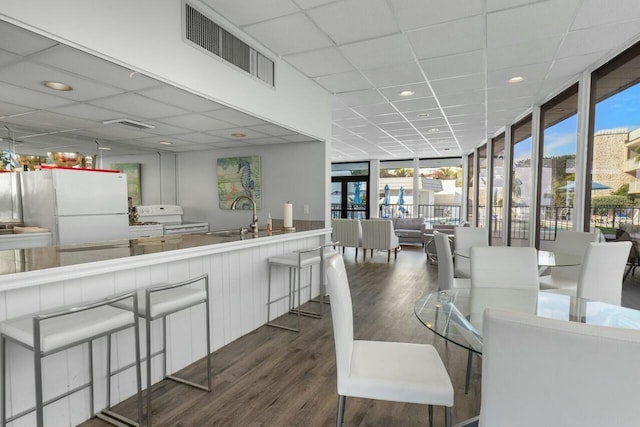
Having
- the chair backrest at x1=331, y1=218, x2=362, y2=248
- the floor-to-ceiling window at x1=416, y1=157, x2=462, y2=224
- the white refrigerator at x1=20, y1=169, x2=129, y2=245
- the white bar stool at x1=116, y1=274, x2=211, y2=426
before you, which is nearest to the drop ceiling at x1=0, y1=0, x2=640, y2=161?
the white refrigerator at x1=20, y1=169, x2=129, y2=245

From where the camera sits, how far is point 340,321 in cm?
149

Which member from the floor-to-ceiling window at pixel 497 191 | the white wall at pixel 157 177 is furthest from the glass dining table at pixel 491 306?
the floor-to-ceiling window at pixel 497 191

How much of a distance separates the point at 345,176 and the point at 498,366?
10.8 meters

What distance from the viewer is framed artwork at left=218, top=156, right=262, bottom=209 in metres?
4.84

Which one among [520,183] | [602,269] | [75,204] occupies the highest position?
[520,183]

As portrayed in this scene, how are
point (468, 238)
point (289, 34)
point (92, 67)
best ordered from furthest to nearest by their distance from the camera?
1. point (468, 238)
2. point (289, 34)
3. point (92, 67)

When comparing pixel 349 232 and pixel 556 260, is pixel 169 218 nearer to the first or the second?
pixel 349 232

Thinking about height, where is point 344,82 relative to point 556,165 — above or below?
above

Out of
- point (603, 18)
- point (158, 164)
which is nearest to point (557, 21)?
point (603, 18)

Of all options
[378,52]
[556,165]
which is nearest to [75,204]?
[378,52]

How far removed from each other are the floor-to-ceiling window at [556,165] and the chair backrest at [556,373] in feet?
13.7

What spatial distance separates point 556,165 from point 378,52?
330 centimetres

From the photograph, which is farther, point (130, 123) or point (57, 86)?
point (130, 123)

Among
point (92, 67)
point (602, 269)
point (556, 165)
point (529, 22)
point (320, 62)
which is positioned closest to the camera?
point (92, 67)
